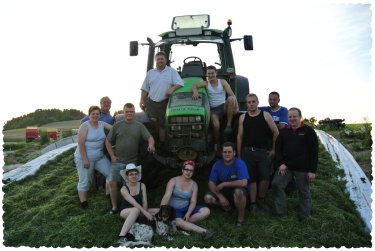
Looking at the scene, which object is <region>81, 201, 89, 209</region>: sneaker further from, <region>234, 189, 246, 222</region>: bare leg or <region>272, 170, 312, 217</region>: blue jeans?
<region>272, 170, 312, 217</region>: blue jeans

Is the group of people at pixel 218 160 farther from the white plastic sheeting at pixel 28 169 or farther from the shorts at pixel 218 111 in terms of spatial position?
the white plastic sheeting at pixel 28 169

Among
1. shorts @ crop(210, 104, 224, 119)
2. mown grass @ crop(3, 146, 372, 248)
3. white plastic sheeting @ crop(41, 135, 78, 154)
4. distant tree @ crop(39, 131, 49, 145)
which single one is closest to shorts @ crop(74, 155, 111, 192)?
mown grass @ crop(3, 146, 372, 248)

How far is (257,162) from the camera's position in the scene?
19.6 ft

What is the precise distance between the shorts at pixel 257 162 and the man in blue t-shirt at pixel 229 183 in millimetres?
284

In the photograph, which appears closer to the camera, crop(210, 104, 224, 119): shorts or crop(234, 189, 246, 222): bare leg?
crop(234, 189, 246, 222): bare leg

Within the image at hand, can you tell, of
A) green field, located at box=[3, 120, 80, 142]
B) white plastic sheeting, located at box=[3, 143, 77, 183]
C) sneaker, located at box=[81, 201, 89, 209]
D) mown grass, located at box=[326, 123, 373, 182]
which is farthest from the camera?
green field, located at box=[3, 120, 80, 142]

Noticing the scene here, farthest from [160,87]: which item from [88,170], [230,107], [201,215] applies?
[201,215]

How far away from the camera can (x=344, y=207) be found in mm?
6535

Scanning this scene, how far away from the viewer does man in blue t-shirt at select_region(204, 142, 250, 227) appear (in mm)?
5531

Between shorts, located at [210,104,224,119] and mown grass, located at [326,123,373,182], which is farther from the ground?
shorts, located at [210,104,224,119]

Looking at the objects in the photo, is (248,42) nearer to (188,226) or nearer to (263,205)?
(263,205)

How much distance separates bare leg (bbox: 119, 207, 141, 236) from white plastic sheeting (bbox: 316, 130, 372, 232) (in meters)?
3.17

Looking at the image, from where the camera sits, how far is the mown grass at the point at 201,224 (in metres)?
5.14

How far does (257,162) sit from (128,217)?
77.0 inches
